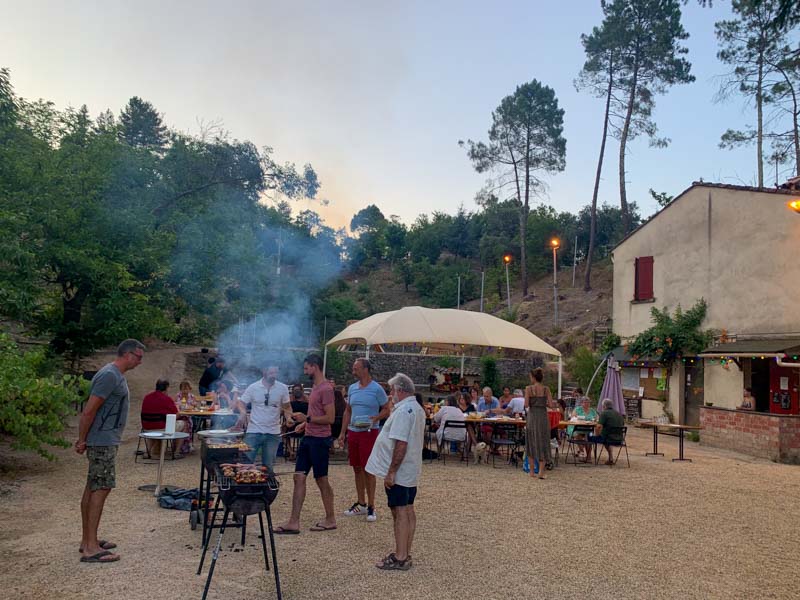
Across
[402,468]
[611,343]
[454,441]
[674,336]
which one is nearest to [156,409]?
[454,441]

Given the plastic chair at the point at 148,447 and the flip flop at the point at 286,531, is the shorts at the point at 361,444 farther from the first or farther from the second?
the plastic chair at the point at 148,447

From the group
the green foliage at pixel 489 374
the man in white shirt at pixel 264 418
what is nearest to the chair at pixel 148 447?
the man in white shirt at pixel 264 418

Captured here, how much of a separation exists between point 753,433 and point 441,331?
21.3 feet

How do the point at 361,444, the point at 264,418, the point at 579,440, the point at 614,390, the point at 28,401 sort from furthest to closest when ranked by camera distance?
the point at 614,390 < the point at 579,440 < the point at 28,401 < the point at 361,444 < the point at 264,418

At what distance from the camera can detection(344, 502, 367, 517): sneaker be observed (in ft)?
21.4

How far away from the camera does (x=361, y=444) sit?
21.7ft

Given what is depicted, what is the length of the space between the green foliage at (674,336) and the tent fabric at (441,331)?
257 inches

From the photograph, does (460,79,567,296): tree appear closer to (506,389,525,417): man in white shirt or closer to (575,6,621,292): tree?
(575,6,621,292): tree

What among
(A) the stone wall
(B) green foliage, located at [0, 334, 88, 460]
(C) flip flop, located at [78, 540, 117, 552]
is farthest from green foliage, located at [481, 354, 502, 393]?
(C) flip flop, located at [78, 540, 117, 552]

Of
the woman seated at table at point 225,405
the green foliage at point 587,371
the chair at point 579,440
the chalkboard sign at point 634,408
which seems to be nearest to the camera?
the woman seated at table at point 225,405

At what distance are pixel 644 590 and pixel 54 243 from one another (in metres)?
11.6

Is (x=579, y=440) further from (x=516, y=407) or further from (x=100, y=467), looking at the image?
(x=100, y=467)

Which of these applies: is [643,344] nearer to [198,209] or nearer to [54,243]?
[198,209]

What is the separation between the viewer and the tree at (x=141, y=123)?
4134 centimetres
